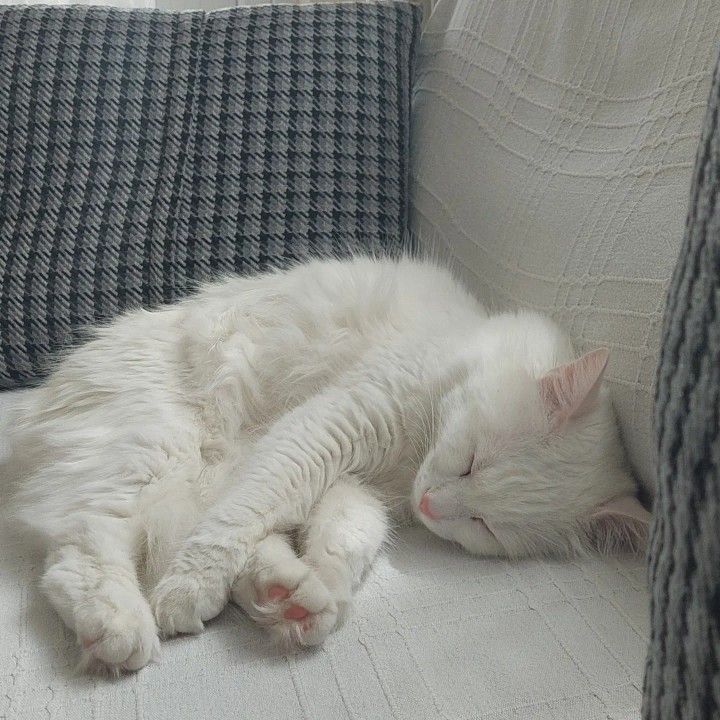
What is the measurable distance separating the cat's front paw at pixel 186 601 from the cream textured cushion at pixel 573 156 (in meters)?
0.58

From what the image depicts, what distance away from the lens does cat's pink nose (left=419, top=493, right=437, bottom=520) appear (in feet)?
3.48

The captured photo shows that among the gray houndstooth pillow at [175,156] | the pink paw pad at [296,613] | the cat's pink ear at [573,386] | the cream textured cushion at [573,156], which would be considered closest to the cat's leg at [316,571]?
the pink paw pad at [296,613]

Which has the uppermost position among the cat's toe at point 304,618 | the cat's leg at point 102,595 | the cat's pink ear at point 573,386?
the cat's pink ear at point 573,386

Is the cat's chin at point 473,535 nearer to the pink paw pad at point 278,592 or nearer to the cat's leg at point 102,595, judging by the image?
the pink paw pad at point 278,592

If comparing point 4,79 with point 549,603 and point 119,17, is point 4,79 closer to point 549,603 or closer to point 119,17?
point 119,17

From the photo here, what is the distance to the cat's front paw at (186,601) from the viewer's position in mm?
873

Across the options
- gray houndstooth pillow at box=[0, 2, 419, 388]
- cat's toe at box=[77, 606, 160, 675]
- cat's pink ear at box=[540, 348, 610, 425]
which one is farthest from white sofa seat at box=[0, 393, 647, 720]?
gray houndstooth pillow at box=[0, 2, 419, 388]

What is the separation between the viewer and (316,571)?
96 centimetres

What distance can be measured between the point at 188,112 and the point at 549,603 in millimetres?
1150

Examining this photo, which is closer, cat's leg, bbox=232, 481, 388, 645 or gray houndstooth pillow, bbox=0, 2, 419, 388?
cat's leg, bbox=232, 481, 388, 645

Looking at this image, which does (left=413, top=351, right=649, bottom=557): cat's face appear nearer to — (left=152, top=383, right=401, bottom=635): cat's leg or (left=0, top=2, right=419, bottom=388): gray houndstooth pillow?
(left=152, top=383, right=401, bottom=635): cat's leg

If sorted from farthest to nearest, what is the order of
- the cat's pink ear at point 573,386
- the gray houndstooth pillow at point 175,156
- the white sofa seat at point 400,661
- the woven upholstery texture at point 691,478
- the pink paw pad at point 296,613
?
the gray houndstooth pillow at point 175,156
the cat's pink ear at point 573,386
the pink paw pad at point 296,613
the white sofa seat at point 400,661
the woven upholstery texture at point 691,478

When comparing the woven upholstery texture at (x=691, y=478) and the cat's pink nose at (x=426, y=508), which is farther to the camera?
the cat's pink nose at (x=426, y=508)

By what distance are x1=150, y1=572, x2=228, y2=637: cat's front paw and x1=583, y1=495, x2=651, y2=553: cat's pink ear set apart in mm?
505
